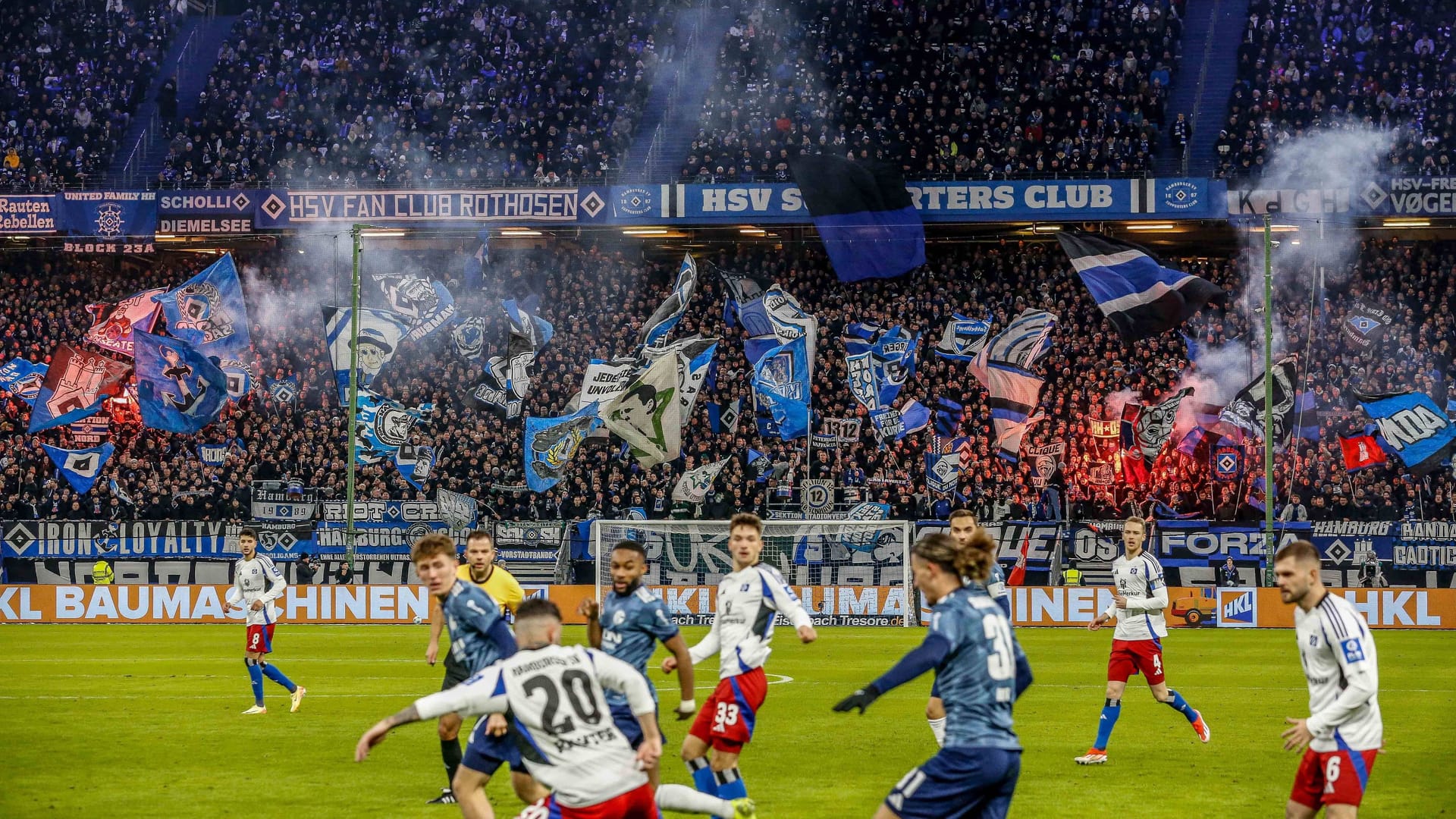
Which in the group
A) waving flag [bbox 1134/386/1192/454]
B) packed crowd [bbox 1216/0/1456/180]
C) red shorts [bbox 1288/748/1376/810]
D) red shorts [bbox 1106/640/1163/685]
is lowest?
red shorts [bbox 1106/640/1163/685]

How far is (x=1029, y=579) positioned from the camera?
34.1m

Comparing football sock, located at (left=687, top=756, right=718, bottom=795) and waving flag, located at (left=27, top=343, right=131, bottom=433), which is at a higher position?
waving flag, located at (left=27, top=343, right=131, bottom=433)

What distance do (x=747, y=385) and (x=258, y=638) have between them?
21.5 metres

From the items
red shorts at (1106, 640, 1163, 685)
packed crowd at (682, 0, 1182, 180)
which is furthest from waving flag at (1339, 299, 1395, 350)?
red shorts at (1106, 640, 1163, 685)

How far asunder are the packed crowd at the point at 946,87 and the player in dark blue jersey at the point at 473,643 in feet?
103

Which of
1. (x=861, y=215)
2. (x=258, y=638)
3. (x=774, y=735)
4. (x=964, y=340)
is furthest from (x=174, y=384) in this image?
(x=774, y=735)

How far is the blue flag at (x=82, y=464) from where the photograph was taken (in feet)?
130

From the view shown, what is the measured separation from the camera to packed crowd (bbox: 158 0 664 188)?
4412cm

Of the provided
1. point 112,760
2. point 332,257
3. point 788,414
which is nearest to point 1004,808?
point 112,760

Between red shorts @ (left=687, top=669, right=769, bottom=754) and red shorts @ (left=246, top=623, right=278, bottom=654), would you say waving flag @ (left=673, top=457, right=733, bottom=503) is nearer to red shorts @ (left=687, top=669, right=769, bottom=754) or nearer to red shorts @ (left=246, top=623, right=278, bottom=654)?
red shorts @ (left=246, top=623, right=278, bottom=654)

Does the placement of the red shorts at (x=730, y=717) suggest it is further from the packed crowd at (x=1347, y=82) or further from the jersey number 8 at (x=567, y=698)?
the packed crowd at (x=1347, y=82)

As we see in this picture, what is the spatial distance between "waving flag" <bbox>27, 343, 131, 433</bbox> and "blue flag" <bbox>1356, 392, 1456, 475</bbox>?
32.5m

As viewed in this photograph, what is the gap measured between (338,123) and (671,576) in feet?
67.9

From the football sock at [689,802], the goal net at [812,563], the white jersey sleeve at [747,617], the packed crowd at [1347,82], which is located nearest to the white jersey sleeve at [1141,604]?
the white jersey sleeve at [747,617]
